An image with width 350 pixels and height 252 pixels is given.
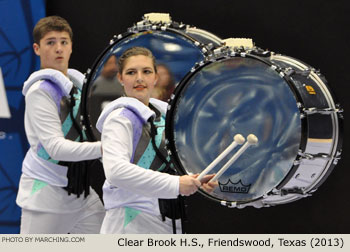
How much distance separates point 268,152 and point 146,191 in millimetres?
640

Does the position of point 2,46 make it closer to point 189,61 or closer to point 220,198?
point 189,61

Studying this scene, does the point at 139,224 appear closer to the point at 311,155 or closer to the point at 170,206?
the point at 170,206

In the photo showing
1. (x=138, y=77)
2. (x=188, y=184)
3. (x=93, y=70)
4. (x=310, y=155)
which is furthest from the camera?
(x=93, y=70)

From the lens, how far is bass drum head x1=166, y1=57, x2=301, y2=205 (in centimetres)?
324

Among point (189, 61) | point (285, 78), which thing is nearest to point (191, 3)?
point (189, 61)

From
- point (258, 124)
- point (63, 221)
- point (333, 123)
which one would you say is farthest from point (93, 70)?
point (333, 123)

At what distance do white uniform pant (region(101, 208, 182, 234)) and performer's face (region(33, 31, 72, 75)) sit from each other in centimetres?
117

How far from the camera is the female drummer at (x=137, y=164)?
2926 millimetres

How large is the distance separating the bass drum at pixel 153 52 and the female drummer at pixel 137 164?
0.51 metres

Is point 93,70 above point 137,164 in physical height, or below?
above

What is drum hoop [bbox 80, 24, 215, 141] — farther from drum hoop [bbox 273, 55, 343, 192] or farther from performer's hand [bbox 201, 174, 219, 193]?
performer's hand [bbox 201, 174, 219, 193]

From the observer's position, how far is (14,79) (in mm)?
5137

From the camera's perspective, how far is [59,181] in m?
3.88

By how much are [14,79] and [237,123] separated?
2.25 metres
